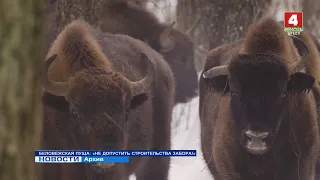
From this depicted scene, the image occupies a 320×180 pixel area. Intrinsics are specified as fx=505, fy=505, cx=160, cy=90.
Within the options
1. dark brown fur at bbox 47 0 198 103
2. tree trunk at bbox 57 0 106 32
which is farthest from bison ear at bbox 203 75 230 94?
tree trunk at bbox 57 0 106 32

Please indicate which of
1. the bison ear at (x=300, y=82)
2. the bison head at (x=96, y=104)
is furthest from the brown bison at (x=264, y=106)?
the bison head at (x=96, y=104)

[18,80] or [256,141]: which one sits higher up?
[18,80]

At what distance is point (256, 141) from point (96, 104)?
1.21 meters

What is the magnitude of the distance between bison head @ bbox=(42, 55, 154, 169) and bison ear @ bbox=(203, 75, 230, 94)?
2.29ft

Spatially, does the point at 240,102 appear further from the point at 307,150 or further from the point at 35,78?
the point at 35,78

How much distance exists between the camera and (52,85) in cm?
381

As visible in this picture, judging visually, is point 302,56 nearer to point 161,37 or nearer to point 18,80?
point 161,37

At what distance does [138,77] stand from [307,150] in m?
1.50

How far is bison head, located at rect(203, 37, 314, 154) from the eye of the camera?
147 inches

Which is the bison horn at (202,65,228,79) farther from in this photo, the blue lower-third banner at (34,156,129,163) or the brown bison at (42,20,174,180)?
the blue lower-third banner at (34,156,129,163)

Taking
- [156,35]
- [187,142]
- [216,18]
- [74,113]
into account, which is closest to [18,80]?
[74,113]

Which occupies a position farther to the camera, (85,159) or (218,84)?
(218,84)

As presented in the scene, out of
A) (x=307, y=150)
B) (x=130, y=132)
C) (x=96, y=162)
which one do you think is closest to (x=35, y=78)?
(x=96, y=162)

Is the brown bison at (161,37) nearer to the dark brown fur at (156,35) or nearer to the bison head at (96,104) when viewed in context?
the dark brown fur at (156,35)
